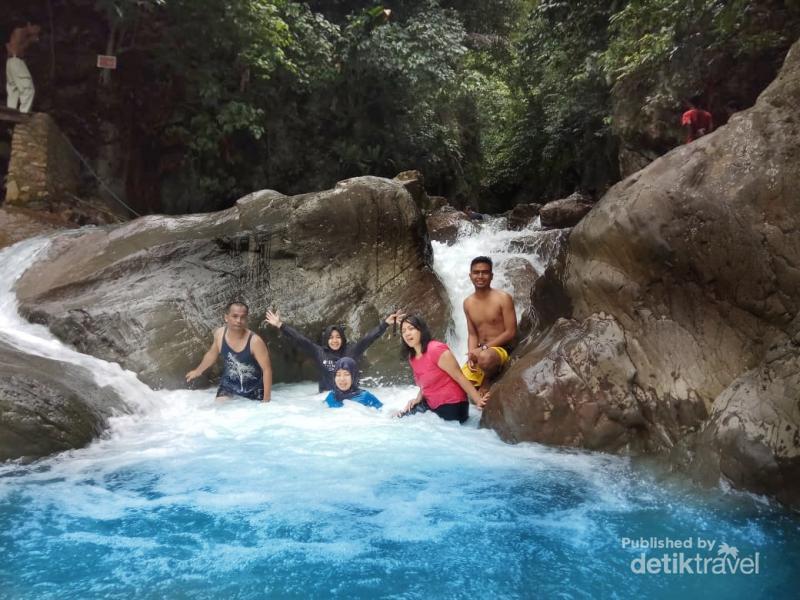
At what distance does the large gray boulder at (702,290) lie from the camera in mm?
4121

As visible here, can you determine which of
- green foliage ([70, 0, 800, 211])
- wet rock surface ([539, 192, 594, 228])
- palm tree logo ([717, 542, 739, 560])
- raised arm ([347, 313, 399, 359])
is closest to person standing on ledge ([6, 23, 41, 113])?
green foliage ([70, 0, 800, 211])

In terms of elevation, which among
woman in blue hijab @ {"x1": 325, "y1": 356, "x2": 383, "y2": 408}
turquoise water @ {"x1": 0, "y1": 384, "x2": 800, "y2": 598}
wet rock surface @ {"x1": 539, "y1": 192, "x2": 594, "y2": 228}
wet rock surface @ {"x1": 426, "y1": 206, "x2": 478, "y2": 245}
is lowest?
turquoise water @ {"x1": 0, "y1": 384, "x2": 800, "y2": 598}

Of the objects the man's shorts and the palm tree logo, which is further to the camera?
the man's shorts

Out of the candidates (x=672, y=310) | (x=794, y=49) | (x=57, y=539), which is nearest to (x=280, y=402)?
(x=57, y=539)

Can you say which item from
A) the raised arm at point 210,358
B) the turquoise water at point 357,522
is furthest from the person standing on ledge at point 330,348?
the turquoise water at point 357,522

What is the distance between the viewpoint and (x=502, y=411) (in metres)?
5.05

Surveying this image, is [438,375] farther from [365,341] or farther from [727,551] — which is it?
[727,551]

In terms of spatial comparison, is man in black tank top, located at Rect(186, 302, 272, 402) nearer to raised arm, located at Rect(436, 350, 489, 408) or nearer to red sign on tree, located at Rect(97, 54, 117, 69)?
raised arm, located at Rect(436, 350, 489, 408)

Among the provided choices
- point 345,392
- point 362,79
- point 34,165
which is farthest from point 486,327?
point 362,79

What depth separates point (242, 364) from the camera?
6.08 metres

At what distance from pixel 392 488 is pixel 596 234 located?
107 inches

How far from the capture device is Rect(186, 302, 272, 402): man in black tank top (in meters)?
6.04

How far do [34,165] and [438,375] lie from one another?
875 centimetres

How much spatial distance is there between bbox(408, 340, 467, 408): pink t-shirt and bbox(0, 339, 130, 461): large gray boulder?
2612mm
